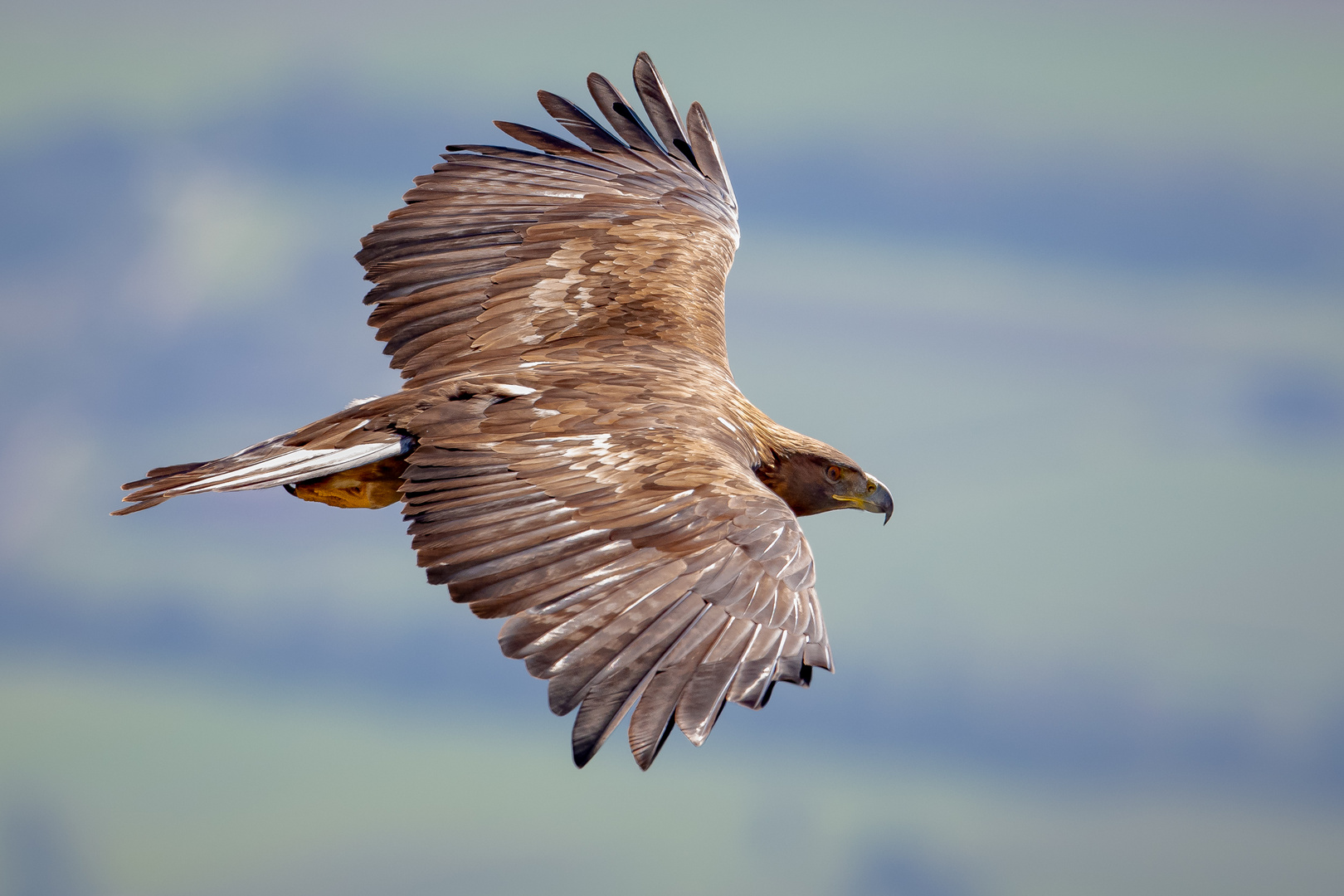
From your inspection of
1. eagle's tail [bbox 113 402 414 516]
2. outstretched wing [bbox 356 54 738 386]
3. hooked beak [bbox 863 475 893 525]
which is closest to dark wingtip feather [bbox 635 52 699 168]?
outstretched wing [bbox 356 54 738 386]

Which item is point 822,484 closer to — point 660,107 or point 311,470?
point 311,470

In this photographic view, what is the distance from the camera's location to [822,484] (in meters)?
8.79

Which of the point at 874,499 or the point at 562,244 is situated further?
the point at 562,244

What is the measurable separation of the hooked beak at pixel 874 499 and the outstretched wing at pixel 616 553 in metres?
1.49

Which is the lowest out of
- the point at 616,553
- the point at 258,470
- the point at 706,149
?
the point at 616,553

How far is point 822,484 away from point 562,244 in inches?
99.5

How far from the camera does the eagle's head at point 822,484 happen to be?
8680mm

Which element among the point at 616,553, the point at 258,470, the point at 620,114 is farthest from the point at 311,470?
the point at 620,114

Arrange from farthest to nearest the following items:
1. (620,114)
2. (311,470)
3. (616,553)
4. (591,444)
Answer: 1. (620,114)
2. (311,470)
3. (591,444)
4. (616,553)

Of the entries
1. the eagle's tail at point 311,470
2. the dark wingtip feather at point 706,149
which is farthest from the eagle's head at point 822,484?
the dark wingtip feather at point 706,149

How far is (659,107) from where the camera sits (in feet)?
37.4

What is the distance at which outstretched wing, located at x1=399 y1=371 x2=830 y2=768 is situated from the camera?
18.3ft

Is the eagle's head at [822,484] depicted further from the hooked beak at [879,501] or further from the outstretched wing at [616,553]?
the outstretched wing at [616,553]

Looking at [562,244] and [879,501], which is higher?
[562,244]
